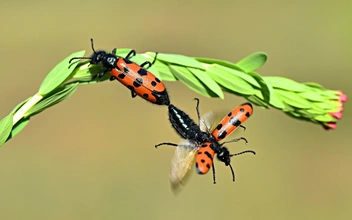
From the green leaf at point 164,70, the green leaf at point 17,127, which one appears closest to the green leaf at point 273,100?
the green leaf at point 164,70

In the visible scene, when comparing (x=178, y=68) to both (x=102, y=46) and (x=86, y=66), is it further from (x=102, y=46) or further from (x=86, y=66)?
(x=102, y=46)

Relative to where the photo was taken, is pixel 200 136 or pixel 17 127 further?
pixel 200 136

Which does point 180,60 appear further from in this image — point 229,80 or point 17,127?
point 17,127

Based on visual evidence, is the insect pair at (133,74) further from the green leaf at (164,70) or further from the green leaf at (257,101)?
the green leaf at (257,101)

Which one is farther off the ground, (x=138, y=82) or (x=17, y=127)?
(x=138, y=82)

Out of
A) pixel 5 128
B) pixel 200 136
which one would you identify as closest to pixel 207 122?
pixel 200 136

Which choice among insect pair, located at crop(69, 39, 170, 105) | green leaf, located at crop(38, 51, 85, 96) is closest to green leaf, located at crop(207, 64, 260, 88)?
insect pair, located at crop(69, 39, 170, 105)
